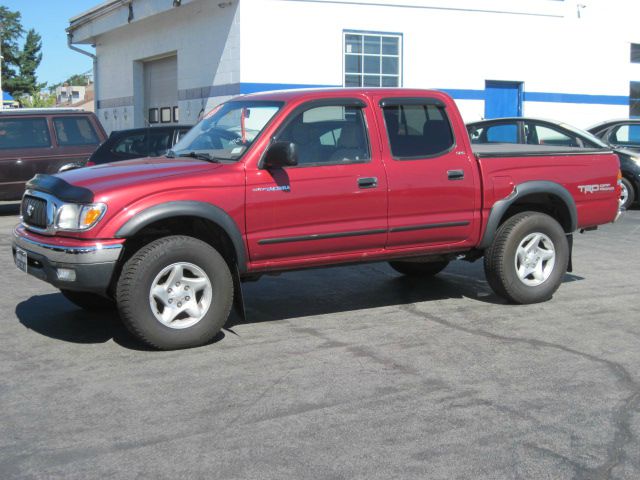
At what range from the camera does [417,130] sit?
23.4ft

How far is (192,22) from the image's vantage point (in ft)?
68.9

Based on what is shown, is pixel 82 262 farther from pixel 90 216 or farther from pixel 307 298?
pixel 307 298

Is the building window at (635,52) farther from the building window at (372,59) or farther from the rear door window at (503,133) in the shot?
the rear door window at (503,133)

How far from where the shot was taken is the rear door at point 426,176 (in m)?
6.88

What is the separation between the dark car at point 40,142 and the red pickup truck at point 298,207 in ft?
27.4

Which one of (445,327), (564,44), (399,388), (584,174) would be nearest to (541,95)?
(564,44)

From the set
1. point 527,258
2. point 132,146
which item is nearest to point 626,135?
point 132,146

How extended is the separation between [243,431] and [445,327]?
2.71m

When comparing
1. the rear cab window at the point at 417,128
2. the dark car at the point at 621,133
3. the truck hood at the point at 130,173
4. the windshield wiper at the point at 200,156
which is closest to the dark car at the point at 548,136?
the dark car at the point at 621,133

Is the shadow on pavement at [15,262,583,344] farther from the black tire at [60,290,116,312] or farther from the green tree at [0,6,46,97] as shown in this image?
the green tree at [0,6,46,97]

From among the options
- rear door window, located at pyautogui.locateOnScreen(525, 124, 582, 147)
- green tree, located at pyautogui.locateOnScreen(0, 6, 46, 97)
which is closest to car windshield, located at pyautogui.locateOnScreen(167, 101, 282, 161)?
rear door window, located at pyautogui.locateOnScreen(525, 124, 582, 147)

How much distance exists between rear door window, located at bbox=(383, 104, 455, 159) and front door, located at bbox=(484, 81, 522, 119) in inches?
579

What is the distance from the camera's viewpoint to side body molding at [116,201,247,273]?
586 centimetres

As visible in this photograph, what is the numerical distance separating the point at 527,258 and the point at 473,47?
1439 cm
